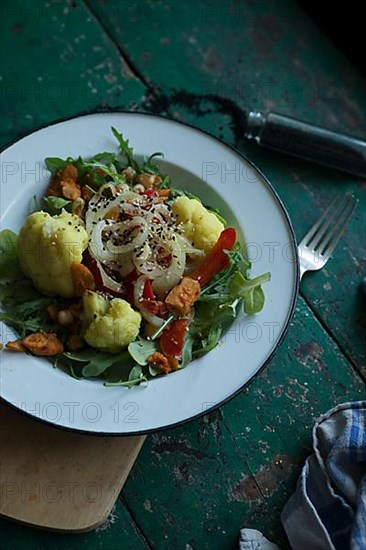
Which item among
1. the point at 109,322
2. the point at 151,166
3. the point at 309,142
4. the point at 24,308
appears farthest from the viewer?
the point at 309,142

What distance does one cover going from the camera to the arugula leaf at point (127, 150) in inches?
82.0

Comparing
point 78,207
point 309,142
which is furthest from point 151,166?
point 309,142

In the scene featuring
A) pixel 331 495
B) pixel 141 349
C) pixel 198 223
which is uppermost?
pixel 198 223

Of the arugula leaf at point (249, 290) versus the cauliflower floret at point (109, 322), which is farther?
the arugula leaf at point (249, 290)

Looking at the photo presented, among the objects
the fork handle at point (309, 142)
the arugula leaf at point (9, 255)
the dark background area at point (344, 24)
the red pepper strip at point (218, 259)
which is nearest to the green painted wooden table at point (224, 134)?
the fork handle at point (309, 142)

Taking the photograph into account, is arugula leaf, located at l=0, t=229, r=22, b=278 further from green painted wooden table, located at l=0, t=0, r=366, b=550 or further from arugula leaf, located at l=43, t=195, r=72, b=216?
green painted wooden table, located at l=0, t=0, r=366, b=550

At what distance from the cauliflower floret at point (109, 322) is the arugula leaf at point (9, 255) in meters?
0.24

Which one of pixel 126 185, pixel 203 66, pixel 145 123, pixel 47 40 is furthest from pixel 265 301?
pixel 47 40

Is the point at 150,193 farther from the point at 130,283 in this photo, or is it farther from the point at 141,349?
the point at 141,349

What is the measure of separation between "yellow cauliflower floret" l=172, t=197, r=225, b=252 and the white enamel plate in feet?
0.38

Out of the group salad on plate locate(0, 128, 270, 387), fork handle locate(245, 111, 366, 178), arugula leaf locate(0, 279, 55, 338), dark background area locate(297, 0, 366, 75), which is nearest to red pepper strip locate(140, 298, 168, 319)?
salad on plate locate(0, 128, 270, 387)

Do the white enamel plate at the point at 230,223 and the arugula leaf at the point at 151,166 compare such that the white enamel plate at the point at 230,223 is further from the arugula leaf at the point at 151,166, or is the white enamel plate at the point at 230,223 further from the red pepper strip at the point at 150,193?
the red pepper strip at the point at 150,193

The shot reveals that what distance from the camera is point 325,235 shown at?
2275 millimetres

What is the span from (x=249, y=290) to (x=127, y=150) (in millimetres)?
546
